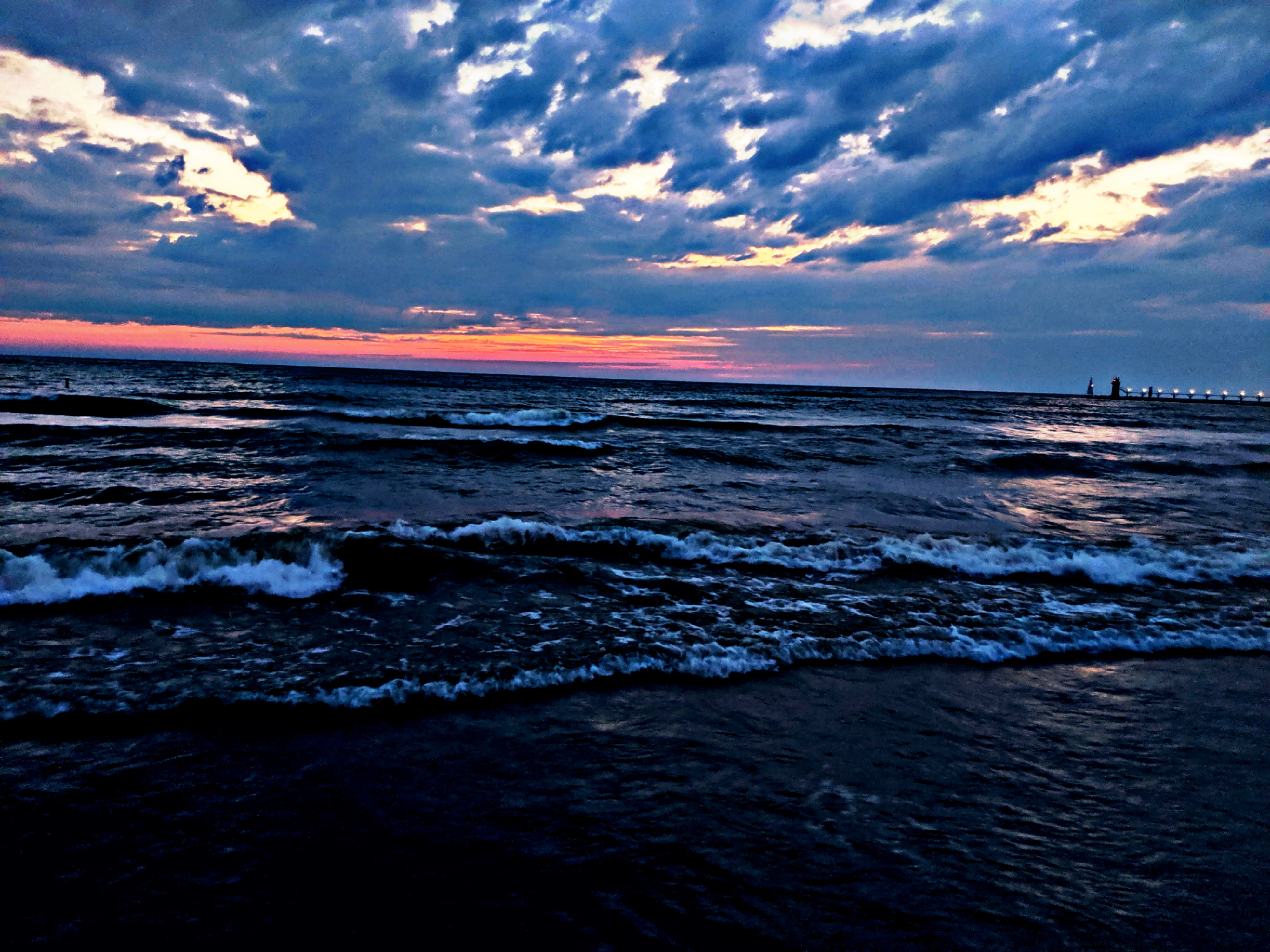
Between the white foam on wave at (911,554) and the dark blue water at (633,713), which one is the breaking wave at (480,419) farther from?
the white foam on wave at (911,554)

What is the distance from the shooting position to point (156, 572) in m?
6.95

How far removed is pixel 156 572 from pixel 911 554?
29.3 feet

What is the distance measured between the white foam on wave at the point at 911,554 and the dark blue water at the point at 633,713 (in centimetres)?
6

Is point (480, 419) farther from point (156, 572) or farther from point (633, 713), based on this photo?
point (633, 713)

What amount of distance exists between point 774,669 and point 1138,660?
3.36 metres

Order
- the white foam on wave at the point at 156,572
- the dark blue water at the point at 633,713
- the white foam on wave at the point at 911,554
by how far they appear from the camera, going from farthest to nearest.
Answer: the white foam on wave at the point at 911,554
the white foam on wave at the point at 156,572
the dark blue water at the point at 633,713

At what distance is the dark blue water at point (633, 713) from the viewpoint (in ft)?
9.23

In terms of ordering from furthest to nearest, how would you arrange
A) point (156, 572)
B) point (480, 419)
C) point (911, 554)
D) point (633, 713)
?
point (480, 419), point (911, 554), point (156, 572), point (633, 713)

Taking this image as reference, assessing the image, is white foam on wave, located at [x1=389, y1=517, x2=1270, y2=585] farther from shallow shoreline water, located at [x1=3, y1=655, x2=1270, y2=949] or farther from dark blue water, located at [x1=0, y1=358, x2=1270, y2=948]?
shallow shoreline water, located at [x1=3, y1=655, x2=1270, y2=949]

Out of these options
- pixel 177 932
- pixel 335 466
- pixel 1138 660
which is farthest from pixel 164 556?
pixel 1138 660

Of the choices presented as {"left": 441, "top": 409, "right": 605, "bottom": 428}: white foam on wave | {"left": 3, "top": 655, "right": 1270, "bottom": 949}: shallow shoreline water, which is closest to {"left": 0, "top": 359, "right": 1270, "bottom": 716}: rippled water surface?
{"left": 3, "top": 655, "right": 1270, "bottom": 949}: shallow shoreline water

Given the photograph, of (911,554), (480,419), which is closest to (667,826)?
(911,554)

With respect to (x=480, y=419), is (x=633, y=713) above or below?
below

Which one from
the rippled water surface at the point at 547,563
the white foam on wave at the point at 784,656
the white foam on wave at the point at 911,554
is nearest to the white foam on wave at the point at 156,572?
the rippled water surface at the point at 547,563
